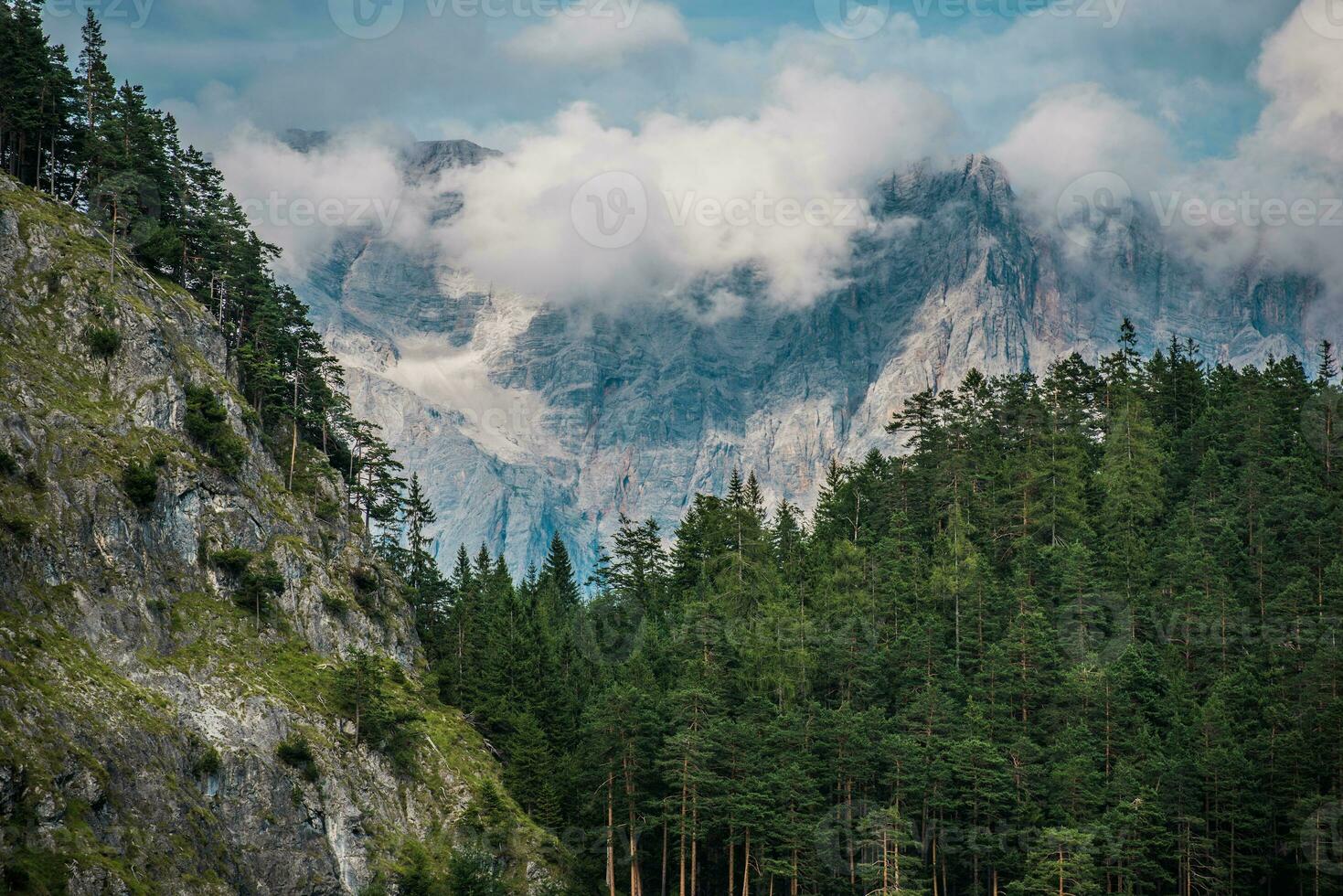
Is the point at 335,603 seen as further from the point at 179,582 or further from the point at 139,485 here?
the point at 139,485

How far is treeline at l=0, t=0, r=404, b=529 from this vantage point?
342ft

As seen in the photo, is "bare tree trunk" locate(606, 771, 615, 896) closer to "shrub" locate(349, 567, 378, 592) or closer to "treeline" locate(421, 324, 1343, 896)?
"treeline" locate(421, 324, 1343, 896)

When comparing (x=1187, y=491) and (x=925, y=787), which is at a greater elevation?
(x=1187, y=491)

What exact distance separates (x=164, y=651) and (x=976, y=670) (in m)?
64.0

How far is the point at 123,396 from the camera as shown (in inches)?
3521

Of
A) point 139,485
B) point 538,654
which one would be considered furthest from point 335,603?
point 538,654

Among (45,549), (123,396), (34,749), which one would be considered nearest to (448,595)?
(123,396)

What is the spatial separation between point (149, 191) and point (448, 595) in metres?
48.6

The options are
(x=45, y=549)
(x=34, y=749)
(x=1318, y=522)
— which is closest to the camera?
(x=34, y=749)

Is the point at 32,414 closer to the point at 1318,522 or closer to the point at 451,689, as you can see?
the point at 451,689

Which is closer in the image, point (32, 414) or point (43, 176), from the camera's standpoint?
point (32, 414)

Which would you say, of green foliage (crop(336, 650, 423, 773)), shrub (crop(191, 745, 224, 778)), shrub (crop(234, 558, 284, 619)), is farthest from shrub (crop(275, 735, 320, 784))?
shrub (crop(234, 558, 284, 619))

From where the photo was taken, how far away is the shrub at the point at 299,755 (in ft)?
275

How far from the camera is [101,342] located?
90.2m
